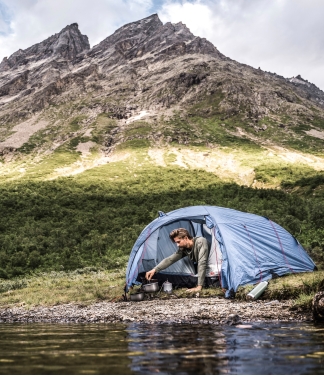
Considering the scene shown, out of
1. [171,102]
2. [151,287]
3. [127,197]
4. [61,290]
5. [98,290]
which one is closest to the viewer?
[151,287]

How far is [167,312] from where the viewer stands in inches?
392

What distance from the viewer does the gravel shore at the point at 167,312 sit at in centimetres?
878

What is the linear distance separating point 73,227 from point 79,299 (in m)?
21.1

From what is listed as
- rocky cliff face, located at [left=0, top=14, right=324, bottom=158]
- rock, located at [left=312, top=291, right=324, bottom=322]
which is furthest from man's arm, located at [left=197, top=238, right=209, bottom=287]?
rocky cliff face, located at [left=0, top=14, right=324, bottom=158]

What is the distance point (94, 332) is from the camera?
25.9ft

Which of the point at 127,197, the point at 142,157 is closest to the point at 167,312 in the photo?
the point at 127,197

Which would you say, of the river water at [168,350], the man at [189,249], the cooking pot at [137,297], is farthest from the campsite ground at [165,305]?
the river water at [168,350]

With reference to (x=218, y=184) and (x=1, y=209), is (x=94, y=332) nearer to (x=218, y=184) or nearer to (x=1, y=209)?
(x=1, y=209)

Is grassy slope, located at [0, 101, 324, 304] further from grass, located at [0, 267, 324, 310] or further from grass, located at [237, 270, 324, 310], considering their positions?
grass, located at [237, 270, 324, 310]

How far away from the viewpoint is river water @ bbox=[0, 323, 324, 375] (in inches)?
180

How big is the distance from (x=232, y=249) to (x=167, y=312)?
15.1ft

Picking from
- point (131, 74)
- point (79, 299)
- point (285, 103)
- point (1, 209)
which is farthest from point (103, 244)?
point (131, 74)

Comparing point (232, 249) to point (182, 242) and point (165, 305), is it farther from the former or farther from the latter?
point (165, 305)

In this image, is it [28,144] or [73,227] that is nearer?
[73,227]
